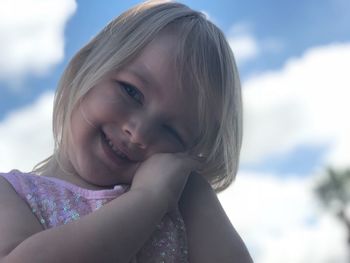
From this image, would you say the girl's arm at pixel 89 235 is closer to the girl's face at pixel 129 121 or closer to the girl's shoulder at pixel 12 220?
the girl's shoulder at pixel 12 220

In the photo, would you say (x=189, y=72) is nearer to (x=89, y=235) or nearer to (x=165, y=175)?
(x=165, y=175)

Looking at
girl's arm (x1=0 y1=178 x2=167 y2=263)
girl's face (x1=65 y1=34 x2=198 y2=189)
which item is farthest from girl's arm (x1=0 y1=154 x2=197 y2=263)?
girl's face (x1=65 y1=34 x2=198 y2=189)

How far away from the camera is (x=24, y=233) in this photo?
1.23 m

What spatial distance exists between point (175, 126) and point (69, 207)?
0.33m

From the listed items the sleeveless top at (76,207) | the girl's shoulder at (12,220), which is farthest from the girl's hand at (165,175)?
the girl's shoulder at (12,220)

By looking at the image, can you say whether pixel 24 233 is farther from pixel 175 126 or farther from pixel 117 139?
pixel 175 126

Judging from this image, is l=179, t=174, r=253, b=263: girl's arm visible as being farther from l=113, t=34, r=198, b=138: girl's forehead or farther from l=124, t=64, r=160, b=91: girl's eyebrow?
l=124, t=64, r=160, b=91: girl's eyebrow

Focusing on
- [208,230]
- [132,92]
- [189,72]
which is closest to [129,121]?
[132,92]

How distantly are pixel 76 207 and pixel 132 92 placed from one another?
12.3 inches

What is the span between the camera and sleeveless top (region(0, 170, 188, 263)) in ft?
4.58

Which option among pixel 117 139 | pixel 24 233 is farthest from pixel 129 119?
pixel 24 233

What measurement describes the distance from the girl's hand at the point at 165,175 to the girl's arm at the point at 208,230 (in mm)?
77

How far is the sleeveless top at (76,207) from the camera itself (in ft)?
4.58

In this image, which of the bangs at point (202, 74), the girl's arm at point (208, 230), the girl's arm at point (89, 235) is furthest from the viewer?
the bangs at point (202, 74)
